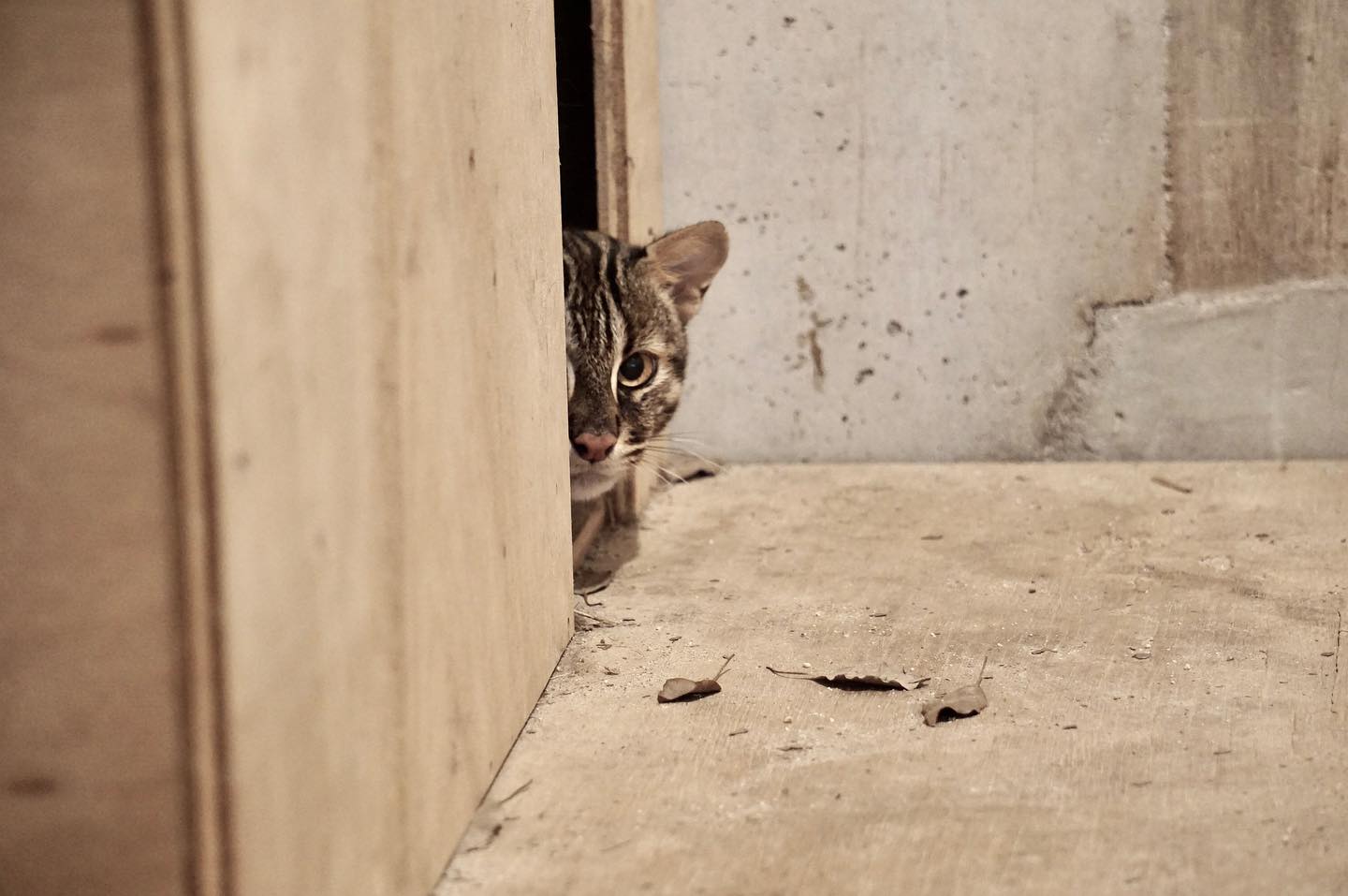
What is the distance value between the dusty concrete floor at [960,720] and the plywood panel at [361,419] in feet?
0.73

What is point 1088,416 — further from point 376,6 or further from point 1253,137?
point 376,6

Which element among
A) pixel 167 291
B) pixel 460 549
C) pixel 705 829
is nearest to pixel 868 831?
pixel 705 829

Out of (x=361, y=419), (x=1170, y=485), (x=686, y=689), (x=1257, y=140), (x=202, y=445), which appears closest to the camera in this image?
(x=202, y=445)

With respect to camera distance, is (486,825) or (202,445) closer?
(202,445)

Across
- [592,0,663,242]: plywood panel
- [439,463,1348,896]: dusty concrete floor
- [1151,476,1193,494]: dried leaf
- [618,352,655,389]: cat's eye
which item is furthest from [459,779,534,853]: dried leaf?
[1151,476,1193,494]: dried leaf

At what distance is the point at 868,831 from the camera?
1.87 m

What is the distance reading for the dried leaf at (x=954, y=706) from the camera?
229 cm

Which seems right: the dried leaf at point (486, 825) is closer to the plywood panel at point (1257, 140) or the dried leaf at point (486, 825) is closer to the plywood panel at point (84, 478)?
the plywood panel at point (84, 478)

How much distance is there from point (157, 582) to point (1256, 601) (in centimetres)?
238

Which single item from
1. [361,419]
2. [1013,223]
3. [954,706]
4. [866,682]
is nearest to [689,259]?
[1013,223]

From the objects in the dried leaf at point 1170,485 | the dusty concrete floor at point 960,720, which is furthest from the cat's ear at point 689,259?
the dried leaf at point 1170,485

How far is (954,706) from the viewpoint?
230 centimetres

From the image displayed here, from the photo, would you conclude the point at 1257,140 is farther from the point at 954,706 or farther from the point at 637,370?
the point at 954,706

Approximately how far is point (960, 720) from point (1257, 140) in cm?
254
